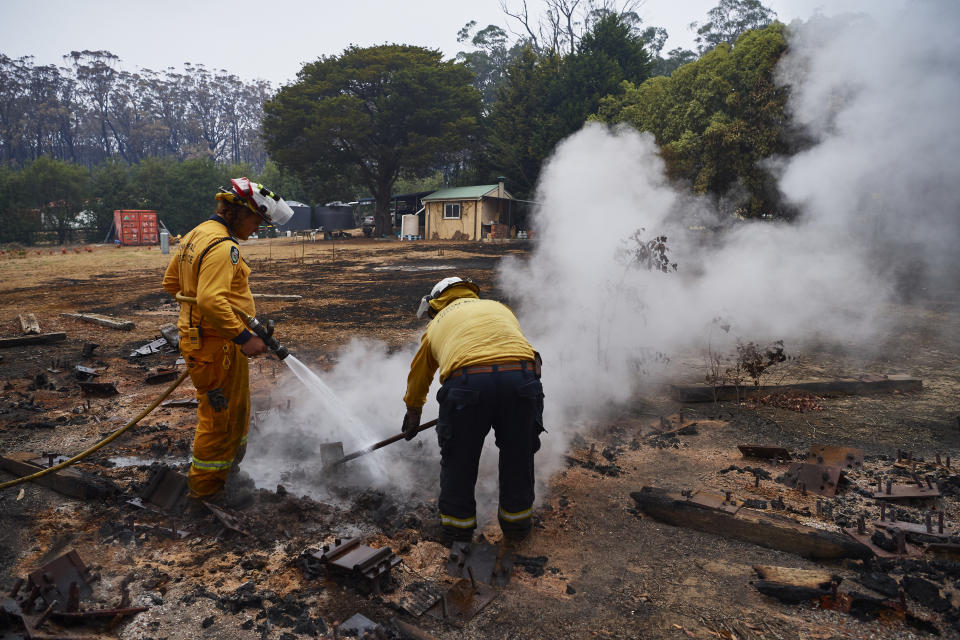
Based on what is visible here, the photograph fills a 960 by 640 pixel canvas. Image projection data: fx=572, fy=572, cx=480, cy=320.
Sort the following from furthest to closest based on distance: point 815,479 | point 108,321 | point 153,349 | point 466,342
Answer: point 108,321 → point 153,349 → point 815,479 → point 466,342

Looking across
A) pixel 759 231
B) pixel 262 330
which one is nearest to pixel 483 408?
pixel 262 330

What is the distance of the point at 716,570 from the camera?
3260mm

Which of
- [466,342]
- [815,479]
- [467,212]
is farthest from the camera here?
[467,212]

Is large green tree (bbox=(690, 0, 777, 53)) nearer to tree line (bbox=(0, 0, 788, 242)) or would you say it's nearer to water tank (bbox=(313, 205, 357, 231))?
tree line (bbox=(0, 0, 788, 242))

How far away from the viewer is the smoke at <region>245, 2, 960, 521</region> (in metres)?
5.30

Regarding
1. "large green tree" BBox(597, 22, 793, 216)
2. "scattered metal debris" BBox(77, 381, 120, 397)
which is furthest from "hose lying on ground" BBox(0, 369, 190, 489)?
"large green tree" BBox(597, 22, 793, 216)

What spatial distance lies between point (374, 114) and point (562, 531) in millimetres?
33991

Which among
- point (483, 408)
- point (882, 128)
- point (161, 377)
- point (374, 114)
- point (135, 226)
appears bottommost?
point (161, 377)

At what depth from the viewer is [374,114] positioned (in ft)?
112

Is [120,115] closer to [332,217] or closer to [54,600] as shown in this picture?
[332,217]

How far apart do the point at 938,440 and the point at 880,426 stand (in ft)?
1.52

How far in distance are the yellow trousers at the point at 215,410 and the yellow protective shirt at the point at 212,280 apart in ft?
0.51

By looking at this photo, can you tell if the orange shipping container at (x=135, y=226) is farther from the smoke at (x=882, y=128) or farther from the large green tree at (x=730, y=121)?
the smoke at (x=882, y=128)

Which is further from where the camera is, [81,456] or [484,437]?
[81,456]
